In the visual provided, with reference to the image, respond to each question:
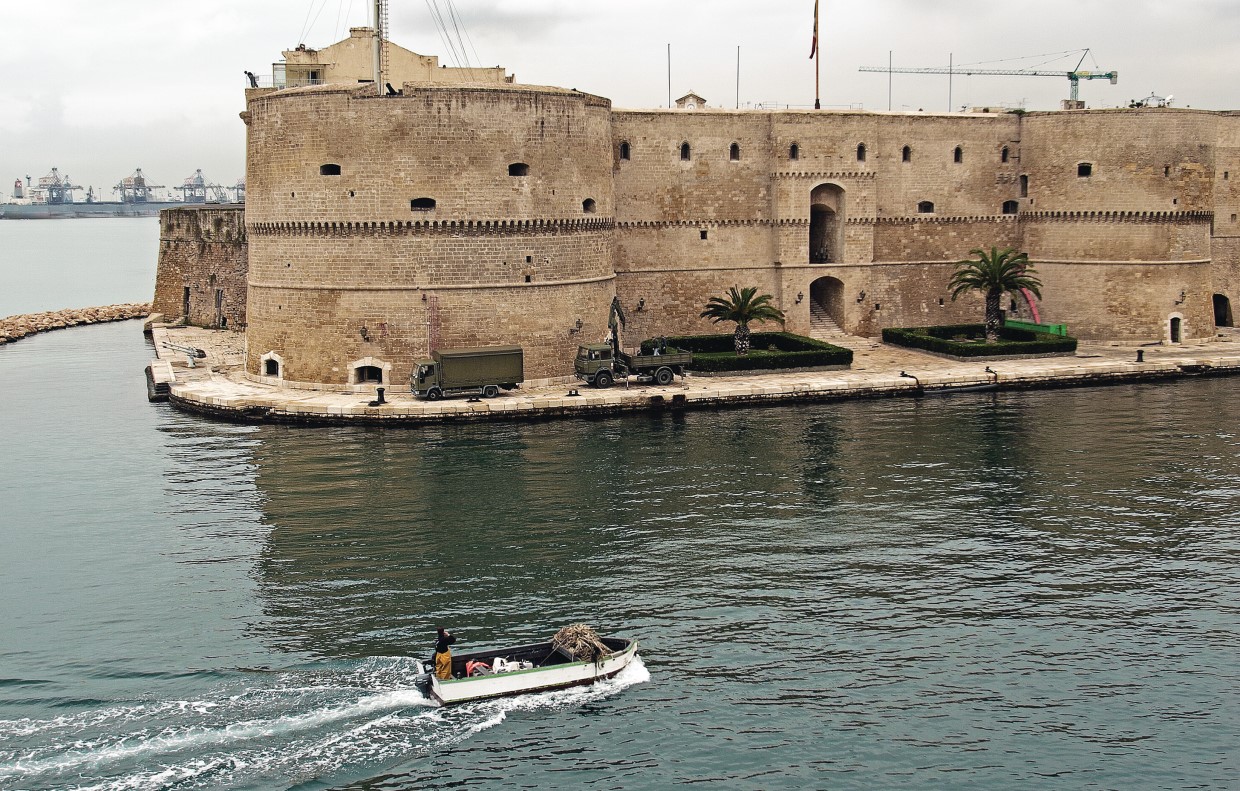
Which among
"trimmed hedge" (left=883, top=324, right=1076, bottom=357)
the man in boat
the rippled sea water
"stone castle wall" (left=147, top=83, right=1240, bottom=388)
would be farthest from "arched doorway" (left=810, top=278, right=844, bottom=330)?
the man in boat

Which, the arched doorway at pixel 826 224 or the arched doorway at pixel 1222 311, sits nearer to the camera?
the arched doorway at pixel 826 224

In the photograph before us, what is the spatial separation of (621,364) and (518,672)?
2407 cm

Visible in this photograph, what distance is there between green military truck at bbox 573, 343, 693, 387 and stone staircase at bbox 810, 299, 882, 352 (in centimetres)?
944

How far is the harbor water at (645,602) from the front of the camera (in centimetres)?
1827

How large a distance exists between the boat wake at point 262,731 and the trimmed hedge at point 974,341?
3086 centimetres

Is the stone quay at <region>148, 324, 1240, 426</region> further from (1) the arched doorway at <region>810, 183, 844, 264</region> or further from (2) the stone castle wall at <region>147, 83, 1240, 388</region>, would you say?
(1) the arched doorway at <region>810, 183, 844, 264</region>

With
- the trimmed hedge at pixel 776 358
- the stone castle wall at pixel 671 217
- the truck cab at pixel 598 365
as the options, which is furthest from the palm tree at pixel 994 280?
the truck cab at pixel 598 365

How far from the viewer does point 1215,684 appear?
20031 mm

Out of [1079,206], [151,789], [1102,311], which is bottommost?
[151,789]

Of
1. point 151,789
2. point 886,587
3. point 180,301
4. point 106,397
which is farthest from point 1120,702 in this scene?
point 180,301

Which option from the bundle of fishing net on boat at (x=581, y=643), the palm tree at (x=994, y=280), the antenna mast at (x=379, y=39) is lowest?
the bundle of fishing net on boat at (x=581, y=643)

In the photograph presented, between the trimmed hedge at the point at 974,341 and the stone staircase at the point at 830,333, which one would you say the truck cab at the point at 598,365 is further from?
the trimmed hedge at the point at 974,341

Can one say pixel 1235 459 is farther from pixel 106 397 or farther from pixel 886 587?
pixel 106 397

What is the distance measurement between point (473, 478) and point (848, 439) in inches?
463
